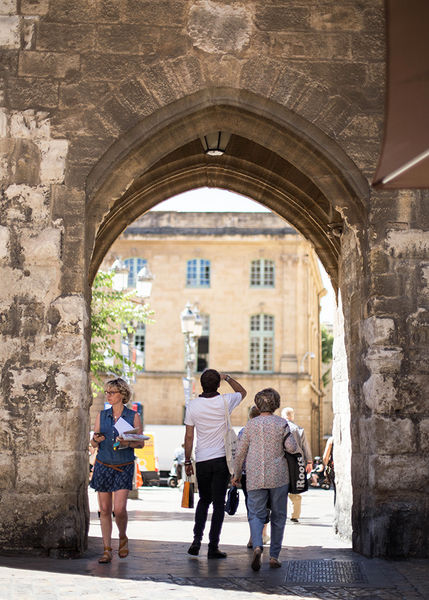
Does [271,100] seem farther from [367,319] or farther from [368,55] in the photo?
[367,319]

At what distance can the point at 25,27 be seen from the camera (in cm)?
865

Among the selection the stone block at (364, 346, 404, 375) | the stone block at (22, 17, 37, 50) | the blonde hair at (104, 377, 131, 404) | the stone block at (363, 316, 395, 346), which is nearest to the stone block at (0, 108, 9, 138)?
the stone block at (22, 17, 37, 50)

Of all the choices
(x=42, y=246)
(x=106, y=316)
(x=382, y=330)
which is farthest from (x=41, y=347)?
(x=106, y=316)

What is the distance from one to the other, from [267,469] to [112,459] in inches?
45.7

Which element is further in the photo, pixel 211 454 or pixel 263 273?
pixel 263 273

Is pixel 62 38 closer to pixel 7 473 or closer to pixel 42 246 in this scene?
pixel 42 246

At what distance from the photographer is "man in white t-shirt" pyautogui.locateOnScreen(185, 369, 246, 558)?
7.97m

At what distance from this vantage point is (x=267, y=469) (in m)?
7.54

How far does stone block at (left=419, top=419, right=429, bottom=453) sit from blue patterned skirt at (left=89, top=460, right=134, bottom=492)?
2.39 m

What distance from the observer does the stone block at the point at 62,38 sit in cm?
862

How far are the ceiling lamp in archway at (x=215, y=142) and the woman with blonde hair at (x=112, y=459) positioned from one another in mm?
3771

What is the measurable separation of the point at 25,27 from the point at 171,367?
3315cm

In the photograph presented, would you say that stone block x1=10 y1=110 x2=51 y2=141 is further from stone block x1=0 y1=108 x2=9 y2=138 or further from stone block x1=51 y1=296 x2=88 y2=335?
stone block x1=51 y1=296 x2=88 y2=335

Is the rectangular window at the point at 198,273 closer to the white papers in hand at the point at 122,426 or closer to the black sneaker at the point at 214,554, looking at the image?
the black sneaker at the point at 214,554
